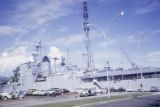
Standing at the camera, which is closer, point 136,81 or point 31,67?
point 136,81

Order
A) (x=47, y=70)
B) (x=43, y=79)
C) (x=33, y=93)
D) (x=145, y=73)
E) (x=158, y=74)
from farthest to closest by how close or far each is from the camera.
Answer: (x=47, y=70) → (x=43, y=79) → (x=145, y=73) → (x=158, y=74) → (x=33, y=93)

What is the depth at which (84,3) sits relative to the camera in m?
106

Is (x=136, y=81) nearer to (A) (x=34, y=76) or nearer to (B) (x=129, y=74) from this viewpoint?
(B) (x=129, y=74)

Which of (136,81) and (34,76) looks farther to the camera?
(34,76)

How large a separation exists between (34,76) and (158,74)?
204 ft

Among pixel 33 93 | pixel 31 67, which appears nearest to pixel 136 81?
pixel 33 93

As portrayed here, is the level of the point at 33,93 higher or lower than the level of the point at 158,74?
lower

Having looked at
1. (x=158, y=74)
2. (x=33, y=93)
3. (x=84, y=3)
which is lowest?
(x=33, y=93)

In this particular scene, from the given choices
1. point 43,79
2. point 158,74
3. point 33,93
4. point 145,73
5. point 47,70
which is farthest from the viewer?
point 47,70

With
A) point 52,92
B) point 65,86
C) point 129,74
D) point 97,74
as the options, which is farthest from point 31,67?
point 52,92

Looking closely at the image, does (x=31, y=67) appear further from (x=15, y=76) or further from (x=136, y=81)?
(x=136, y=81)

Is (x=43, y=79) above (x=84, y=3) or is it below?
below

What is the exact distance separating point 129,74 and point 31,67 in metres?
54.7

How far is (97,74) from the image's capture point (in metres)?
101
